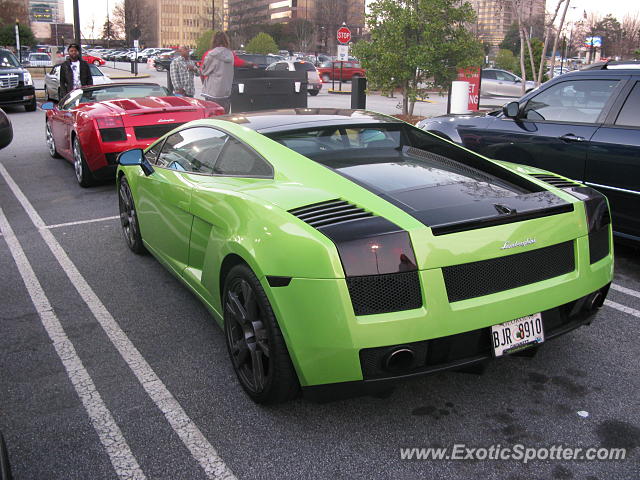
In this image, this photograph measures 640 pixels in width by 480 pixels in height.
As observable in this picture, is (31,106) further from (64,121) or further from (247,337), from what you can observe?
(247,337)

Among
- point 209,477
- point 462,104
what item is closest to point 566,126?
A: point 209,477

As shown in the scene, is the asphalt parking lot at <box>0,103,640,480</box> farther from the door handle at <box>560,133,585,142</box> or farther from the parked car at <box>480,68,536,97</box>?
the parked car at <box>480,68,536,97</box>

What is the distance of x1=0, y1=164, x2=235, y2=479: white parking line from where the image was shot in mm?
2775

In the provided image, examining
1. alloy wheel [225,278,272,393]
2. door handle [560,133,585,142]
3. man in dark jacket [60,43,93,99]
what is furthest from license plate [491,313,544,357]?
man in dark jacket [60,43,93,99]

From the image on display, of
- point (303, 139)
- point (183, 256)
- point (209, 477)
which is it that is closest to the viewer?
point (209, 477)

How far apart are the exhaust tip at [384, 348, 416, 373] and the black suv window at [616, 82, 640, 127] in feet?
11.3

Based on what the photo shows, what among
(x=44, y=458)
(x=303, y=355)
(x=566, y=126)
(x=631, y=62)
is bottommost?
(x=44, y=458)

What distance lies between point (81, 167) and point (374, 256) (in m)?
6.86

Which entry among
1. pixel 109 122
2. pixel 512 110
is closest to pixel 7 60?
pixel 109 122

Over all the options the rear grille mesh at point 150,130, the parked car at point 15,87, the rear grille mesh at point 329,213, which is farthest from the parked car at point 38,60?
the rear grille mesh at point 329,213

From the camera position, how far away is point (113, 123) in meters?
7.93

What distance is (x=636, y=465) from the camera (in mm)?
2670

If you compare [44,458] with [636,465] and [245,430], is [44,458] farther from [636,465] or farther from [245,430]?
[636,465]

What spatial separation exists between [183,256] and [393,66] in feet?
Answer: 37.1
